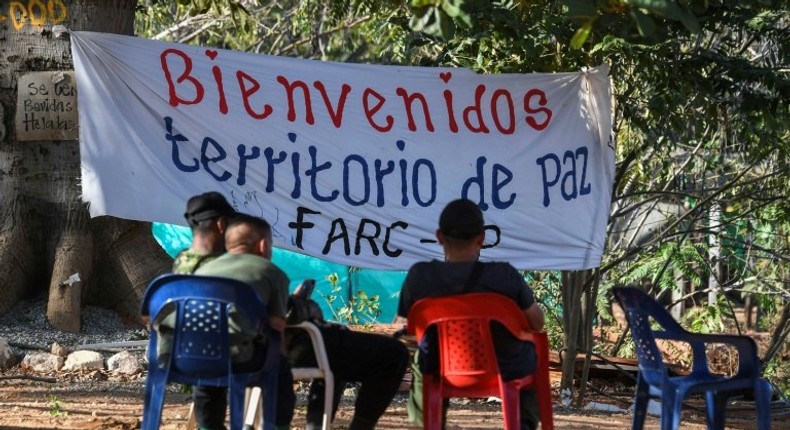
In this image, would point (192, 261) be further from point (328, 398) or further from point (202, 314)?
point (328, 398)

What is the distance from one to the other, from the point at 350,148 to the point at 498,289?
2.03 meters

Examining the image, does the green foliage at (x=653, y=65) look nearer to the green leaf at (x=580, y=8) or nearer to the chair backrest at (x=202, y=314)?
the green leaf at (x=580, y=8)

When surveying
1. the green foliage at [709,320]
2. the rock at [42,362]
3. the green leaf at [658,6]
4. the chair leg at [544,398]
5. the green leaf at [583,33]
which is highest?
the green leaf at [658,6]

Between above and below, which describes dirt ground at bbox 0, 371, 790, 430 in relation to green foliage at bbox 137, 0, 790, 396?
below

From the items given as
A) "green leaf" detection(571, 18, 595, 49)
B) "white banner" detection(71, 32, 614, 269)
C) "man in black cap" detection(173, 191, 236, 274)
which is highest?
"green leaf" detection(571, 18, 595, 49)

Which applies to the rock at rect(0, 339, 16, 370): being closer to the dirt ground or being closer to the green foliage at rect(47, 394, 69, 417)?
the dirt ground

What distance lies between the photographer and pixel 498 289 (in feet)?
15.2

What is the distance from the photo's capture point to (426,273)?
15.6 ft

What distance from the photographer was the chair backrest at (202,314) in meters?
4.34

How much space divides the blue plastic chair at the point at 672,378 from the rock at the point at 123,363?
10.9 feet

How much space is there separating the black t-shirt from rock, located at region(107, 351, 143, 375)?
3.03 meters

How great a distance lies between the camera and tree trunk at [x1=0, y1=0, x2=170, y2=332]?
717 centimetres

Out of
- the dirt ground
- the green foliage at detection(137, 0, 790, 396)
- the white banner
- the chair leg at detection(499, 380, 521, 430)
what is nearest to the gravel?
the dirt ground

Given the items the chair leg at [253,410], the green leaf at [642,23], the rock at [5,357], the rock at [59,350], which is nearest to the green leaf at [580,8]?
the green leaf at [642,23]
